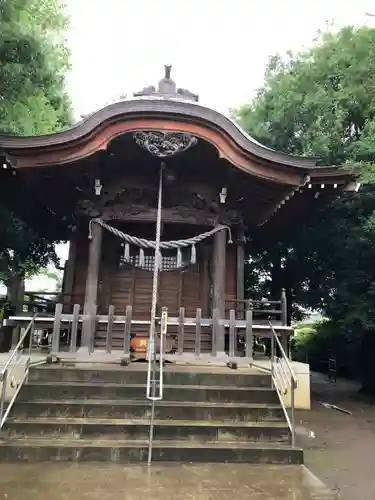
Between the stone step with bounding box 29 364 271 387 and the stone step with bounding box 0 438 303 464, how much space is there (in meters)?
1.10

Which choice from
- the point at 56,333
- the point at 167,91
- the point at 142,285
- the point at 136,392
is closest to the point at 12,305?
the point at 142,285

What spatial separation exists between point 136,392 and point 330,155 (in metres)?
8.02

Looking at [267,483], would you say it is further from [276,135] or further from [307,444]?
[276,135]

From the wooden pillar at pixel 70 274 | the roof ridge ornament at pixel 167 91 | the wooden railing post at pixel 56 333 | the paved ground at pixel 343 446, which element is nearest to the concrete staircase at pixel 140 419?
the paved ground at pixel 343 446

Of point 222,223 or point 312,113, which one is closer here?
point 222,223

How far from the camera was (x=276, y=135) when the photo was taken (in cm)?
1254

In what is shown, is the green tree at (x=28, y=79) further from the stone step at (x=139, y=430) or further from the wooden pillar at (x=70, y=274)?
the stone step at (x=139, y=430)

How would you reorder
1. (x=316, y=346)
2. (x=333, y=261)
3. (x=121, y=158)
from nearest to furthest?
(x=121, y=158) < (x=333, y=261) < (x=316, y=346)

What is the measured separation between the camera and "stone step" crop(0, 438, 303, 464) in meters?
4.56

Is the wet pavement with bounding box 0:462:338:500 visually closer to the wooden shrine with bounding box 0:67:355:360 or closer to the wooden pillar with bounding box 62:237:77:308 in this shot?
the wooden shrine with bounding box 0:67:355:360

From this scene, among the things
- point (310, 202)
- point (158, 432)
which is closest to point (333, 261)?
point (310, 202)

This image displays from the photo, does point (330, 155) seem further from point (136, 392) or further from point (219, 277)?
point (136, 392)

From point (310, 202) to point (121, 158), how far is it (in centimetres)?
392

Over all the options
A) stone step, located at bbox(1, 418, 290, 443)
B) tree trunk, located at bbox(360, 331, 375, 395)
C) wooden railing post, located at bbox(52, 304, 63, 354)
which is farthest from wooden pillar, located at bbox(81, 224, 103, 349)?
tree trunk, located at bbox(360, 331, 375, 395)
